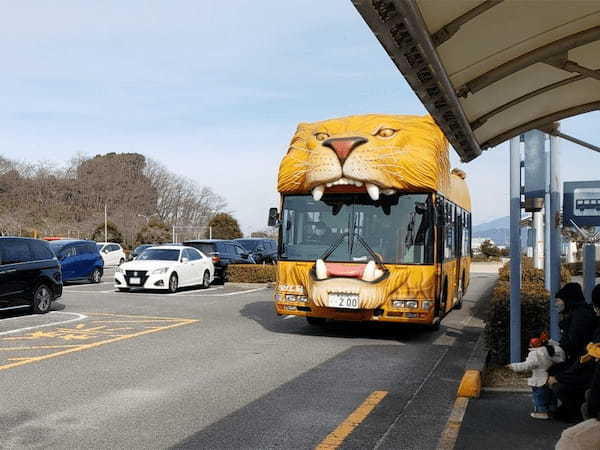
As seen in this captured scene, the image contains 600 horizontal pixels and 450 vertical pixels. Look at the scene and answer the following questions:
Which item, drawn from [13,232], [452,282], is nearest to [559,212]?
[452,282]

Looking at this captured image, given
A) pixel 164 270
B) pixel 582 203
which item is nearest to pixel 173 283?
pixel 164 270

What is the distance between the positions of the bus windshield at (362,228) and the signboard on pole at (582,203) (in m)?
2.59

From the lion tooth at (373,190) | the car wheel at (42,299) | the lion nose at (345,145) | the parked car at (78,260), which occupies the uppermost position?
the lion nose at (345,145)

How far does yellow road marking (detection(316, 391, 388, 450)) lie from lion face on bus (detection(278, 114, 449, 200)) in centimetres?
391

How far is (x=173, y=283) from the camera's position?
1948cm

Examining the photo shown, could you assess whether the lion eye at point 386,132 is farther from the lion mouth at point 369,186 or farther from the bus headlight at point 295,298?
the bus headlight at point 295,298

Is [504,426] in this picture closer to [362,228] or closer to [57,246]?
[362,228]

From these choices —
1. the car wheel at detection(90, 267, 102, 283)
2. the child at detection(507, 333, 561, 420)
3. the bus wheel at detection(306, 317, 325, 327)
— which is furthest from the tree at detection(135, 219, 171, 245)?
the child at detection(507, 333, 561, 420)

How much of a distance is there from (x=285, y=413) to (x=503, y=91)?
3.40m

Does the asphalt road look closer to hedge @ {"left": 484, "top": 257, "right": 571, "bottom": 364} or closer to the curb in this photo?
the curb

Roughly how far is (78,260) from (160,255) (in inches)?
166

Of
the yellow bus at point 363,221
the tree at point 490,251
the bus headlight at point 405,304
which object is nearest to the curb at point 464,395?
the bus headlight at point 405,304

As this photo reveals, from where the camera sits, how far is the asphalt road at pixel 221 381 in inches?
217

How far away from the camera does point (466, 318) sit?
14.5m
